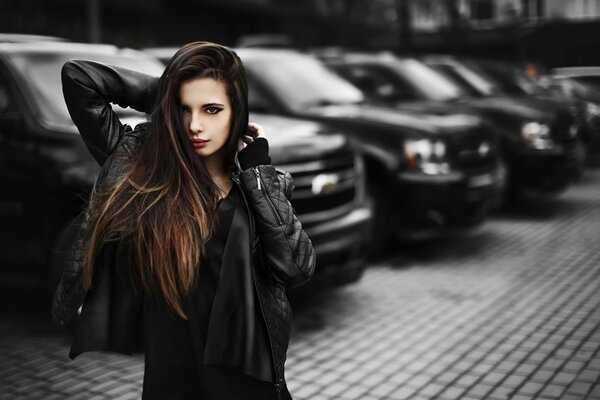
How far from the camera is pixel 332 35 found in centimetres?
2972

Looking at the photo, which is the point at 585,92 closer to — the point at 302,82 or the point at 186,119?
the point at 302,82

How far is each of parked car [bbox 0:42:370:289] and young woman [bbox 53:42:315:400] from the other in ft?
8.91

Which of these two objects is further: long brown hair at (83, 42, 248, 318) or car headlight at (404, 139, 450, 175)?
car headlight at (404, 139, 450, 175)

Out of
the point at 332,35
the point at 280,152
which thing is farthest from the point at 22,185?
the point at 332,35

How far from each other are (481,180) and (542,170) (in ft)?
7.43

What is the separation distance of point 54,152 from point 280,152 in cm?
141

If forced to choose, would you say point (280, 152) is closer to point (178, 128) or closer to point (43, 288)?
point (43, 288)

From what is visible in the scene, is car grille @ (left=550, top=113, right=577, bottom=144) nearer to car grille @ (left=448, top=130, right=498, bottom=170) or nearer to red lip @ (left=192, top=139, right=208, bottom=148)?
car grille @ (left=448, top=130, right=498, bottom=170)

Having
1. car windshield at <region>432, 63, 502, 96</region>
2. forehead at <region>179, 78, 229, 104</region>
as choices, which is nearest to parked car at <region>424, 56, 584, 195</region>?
car windshield at <region>432, 63, 502, 96</region>

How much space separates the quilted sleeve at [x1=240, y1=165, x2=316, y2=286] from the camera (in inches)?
93.0

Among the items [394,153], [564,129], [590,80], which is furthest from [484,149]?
[590,80]

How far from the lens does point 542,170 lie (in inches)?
409

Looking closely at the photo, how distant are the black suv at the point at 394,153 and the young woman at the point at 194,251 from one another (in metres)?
5.14

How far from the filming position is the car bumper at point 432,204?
25.7ft
